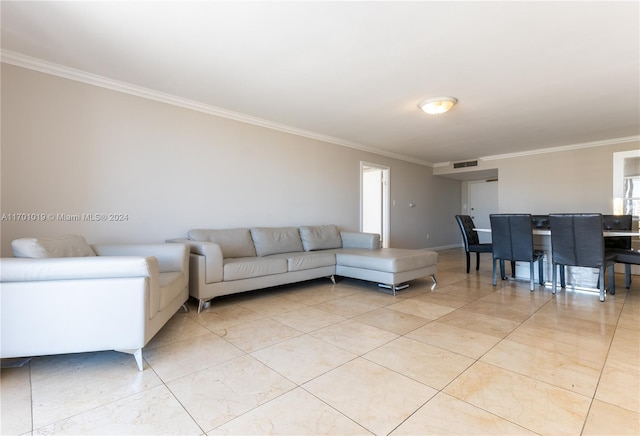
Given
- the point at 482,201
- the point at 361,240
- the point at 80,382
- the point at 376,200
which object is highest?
the point at 482,201

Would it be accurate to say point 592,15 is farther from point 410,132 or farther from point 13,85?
point 13,85

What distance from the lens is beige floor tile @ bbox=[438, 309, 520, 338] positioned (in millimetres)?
2355

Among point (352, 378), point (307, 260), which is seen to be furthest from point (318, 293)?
point (352, 378)

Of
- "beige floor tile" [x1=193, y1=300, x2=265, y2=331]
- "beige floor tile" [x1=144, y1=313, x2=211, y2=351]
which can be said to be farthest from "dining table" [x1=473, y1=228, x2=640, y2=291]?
"beige floor tile" [x1=144, y1=313, x2=211, y2=351]

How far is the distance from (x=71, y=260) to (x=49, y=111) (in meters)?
1.96

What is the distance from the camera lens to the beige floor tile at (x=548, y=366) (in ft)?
5.30

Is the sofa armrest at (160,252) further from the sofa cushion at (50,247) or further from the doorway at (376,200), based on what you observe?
the doorway at (376,200)

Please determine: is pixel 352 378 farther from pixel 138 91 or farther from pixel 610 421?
pixel 138 91

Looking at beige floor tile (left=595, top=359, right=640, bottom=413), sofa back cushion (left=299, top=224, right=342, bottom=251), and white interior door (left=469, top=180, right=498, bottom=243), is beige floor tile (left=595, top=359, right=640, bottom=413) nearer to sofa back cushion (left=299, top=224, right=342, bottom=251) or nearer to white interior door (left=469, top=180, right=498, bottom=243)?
sofa back cushion (left=299, top=224, right=342, bottom=251)

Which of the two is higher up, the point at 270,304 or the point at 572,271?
the point at 572,271

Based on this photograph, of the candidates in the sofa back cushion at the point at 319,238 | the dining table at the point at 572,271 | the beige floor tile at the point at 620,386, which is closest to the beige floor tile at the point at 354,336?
the beige floor tile at the point at 620,386

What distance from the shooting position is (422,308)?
2.96 meters

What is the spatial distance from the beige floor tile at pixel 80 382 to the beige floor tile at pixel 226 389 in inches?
8.6

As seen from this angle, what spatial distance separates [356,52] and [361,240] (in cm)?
264
